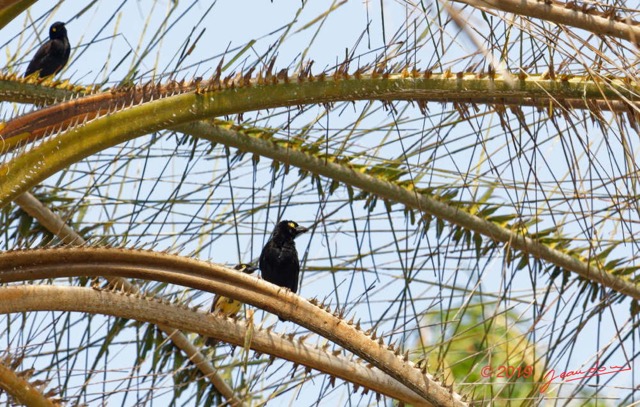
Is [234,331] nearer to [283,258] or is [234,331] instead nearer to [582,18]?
[582,18]

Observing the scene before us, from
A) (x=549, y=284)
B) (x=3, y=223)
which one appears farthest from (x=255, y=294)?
(x=3, y=223)

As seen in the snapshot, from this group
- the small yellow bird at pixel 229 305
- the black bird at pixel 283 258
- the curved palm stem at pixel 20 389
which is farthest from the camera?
the black bird at pixel 283 258

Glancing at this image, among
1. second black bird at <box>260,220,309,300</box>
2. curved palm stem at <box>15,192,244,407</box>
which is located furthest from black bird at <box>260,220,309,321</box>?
curved palm stem at <box>15,192,244,407</box>

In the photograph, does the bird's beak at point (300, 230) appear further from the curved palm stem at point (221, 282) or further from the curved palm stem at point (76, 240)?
the curved palm stem at point (221, 282)

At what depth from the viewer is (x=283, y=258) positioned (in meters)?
5.69

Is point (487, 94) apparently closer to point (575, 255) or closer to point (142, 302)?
point (142, 302)

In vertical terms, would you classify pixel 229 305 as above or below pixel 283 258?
below

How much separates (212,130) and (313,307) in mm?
1097

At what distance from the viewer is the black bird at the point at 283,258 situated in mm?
5512

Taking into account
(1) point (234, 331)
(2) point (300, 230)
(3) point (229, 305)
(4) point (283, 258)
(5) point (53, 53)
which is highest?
(5) point (53, 53)

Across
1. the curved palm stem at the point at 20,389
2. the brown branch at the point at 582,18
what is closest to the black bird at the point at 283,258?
the curved palm stem at the point at 20,389

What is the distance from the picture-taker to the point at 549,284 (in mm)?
3807

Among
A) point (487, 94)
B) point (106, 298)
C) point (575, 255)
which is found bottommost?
point (106, 298)

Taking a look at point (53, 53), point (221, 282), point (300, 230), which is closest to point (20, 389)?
point (221, 282)
